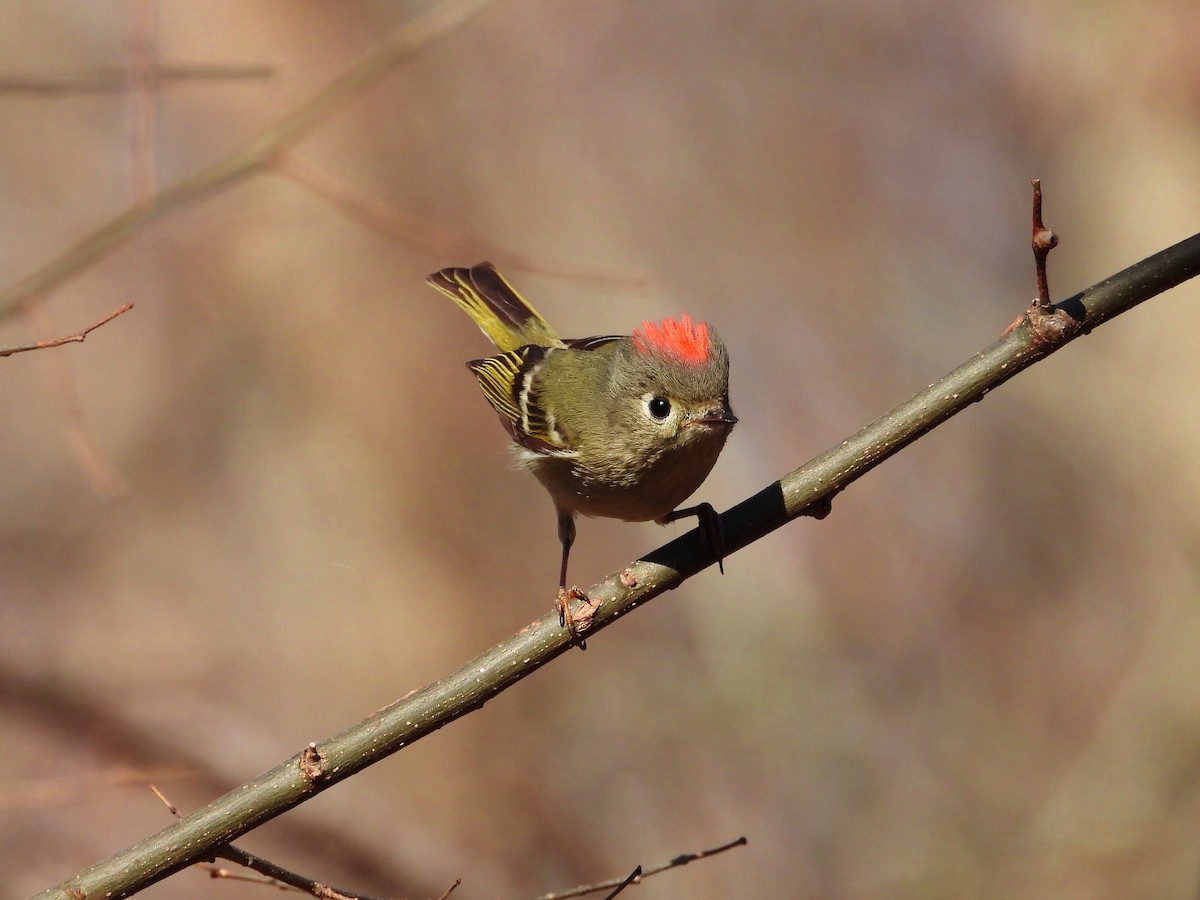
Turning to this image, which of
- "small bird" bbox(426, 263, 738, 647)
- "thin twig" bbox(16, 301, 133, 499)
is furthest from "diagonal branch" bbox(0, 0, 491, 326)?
"small bird" bbox(426, 263, 738, 647)

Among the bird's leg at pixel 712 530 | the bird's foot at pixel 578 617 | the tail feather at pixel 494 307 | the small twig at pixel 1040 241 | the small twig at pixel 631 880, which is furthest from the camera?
the tail feather at pixel 494 307

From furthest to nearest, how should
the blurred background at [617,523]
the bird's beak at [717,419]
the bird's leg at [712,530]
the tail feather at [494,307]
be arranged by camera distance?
the blurred background at [617,523]
the tail feather at [494,307]
the bird's beak at [717,419]
the bird's leg at [712,530]

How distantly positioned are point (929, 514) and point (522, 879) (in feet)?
8.34

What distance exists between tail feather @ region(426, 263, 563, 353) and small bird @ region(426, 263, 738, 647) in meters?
0.45

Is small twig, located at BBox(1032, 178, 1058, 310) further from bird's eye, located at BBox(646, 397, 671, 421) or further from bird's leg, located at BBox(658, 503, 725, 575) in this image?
bird's eye, located at BBox(646, 397, 671, 421)

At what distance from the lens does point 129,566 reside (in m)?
5.18

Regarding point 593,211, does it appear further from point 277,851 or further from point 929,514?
point 277,851

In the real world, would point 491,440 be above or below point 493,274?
above

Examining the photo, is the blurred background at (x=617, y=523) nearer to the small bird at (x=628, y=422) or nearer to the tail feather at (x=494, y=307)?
the tail feather at (x=494, y=307)

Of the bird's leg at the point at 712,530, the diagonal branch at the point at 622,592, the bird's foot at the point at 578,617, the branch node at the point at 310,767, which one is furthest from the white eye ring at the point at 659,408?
the branch node at the point at 310,767

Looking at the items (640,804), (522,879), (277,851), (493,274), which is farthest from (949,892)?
(493,274)

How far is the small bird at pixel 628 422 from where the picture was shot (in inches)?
114

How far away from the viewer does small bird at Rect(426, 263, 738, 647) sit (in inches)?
114

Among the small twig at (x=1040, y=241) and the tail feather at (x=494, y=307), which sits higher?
the tail feather at (x=494, y=307)
